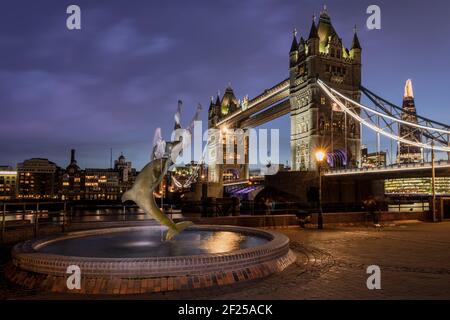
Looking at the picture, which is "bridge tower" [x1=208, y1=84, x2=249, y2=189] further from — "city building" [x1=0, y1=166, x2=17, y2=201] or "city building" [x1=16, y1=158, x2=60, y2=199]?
Answer: "city building" [x1=0, y1=166, x2=17, y2=201]

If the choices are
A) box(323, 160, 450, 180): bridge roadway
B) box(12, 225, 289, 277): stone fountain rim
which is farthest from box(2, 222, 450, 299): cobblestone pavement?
box(323, 160, 450, 180): bridge roadway

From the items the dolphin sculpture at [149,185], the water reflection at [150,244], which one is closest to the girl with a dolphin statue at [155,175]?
the dolphin sculpture at [149,185]

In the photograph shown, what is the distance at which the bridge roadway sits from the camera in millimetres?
38106

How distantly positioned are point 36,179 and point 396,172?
13143cm

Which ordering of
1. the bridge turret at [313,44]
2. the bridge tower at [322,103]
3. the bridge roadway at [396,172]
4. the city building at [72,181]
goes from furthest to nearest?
the city building at [72,181] < the bridge turret at [313,44] < the bridge tower at [322,103] < the bridge roadway at [396,172]

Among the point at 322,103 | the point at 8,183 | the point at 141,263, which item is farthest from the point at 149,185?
the point at 8,183

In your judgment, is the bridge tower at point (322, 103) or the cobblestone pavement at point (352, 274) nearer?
the cobblestone pavement at point (352, 274)

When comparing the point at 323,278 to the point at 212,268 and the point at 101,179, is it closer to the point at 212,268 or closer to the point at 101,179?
the point at 212,268

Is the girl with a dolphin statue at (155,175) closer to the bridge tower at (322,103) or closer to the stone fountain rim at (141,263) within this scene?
the stone fountain rim at (141,263)

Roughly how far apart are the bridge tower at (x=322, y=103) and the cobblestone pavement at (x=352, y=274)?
53144 mm

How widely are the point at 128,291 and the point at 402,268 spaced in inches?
224

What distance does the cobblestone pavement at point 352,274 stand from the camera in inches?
246

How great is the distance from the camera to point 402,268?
8234mm
